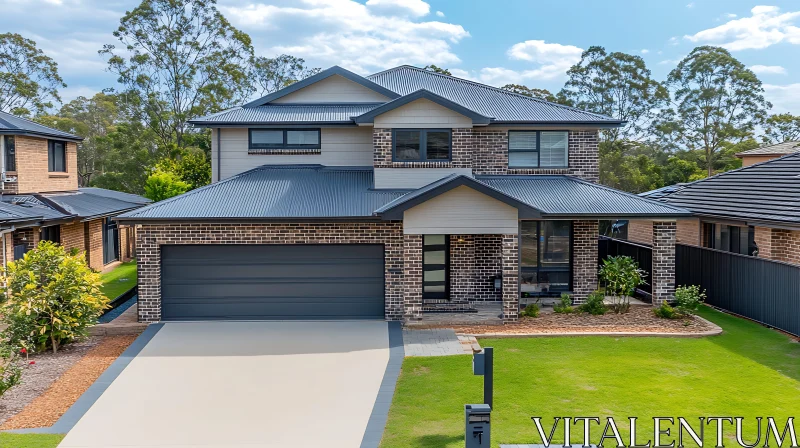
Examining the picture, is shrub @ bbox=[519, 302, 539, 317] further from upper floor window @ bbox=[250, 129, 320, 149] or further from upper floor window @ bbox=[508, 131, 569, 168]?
upper floor window @ bbox=[250, 129, 320, 149]

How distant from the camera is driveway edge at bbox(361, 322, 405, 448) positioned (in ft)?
28.4

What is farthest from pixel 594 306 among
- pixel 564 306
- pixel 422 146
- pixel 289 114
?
pixel 289 114

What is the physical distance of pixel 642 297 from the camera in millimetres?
18578

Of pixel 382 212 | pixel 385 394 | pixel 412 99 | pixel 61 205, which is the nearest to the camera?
pixel 385 394

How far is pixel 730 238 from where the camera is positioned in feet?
60.2

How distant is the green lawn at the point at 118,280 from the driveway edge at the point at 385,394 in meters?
10.5

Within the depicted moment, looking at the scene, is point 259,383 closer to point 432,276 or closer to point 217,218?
point 217,218

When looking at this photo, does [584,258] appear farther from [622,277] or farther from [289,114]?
[289,114]

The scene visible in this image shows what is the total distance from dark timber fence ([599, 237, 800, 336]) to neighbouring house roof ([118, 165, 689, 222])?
200 centimetres

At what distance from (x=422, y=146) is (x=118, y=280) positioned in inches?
530

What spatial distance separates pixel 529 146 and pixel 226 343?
10.6m

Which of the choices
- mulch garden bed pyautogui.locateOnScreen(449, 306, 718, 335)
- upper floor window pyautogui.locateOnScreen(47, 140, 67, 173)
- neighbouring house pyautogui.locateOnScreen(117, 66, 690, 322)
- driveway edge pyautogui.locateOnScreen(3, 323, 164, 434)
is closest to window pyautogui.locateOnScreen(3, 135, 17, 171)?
upper floor window pyautogui.locateOnScreen(47, 140, 67, 173)

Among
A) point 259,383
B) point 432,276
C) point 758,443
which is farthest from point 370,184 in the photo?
point 758,443

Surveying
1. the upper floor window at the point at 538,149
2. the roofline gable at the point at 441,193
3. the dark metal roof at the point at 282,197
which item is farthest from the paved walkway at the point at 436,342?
the upper floor window at the point at 538,149
